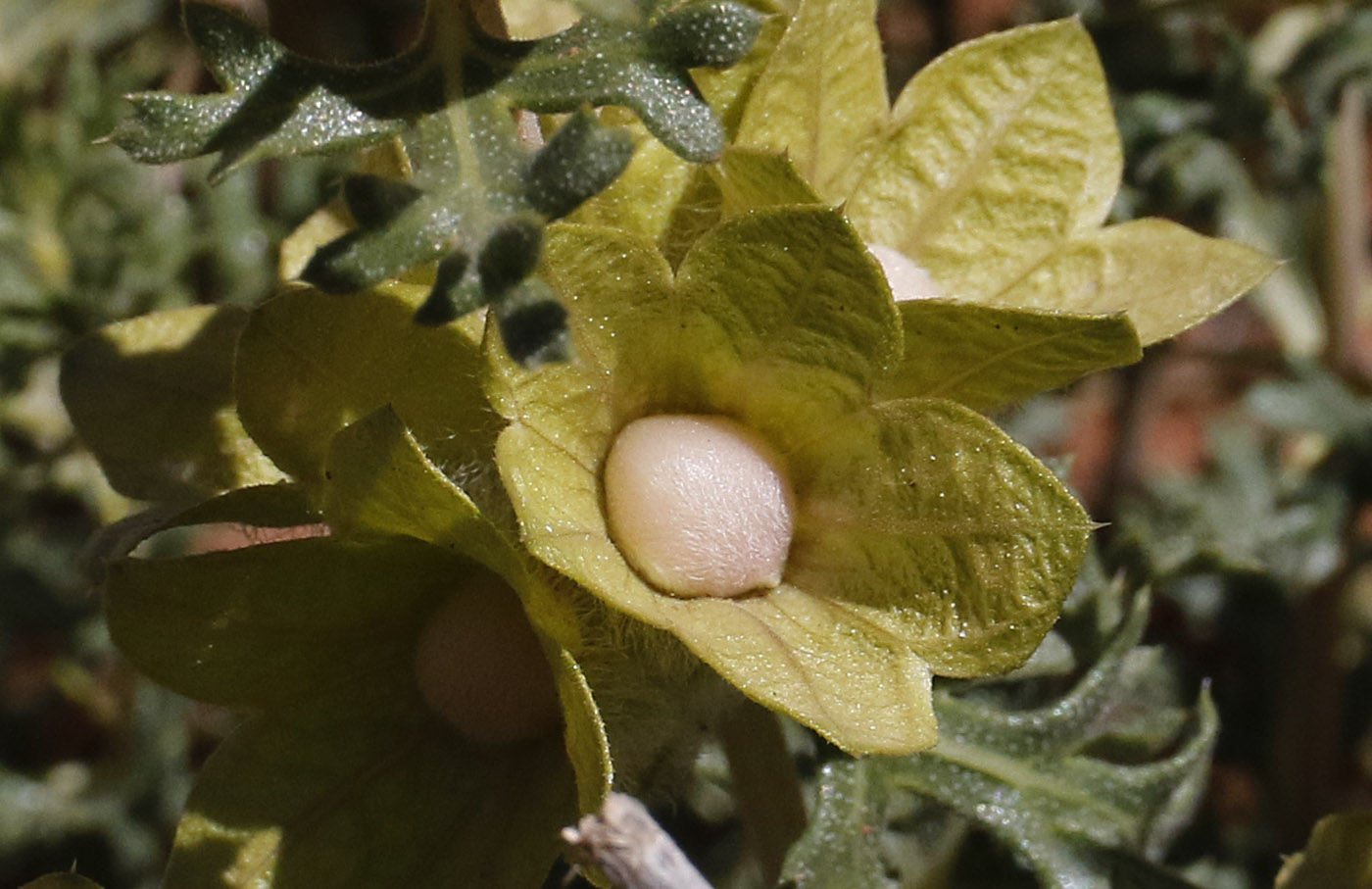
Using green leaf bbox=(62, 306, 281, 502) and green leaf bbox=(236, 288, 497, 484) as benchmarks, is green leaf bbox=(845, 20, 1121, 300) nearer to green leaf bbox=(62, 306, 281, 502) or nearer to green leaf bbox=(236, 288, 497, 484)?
green leaf bbox=(236, 288, 497, 484)

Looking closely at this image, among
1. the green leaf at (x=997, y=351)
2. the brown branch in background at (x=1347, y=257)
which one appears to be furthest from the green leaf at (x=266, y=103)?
the brown branch in background at (x=1347, y=257)

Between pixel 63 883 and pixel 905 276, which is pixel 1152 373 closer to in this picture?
pixel 905 276

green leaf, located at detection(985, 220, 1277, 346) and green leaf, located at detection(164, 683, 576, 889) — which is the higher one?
green leaf, located at detection(985, 220, 1277, 346)

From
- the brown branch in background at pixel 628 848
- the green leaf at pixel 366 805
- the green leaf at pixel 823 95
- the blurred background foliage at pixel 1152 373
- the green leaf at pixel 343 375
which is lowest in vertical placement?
the blurred background foliage at pixel 1152 373

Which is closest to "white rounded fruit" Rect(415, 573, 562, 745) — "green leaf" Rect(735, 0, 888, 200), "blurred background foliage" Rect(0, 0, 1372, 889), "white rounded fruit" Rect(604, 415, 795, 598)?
"white rounded fruit" Rect(604, 415, 795, 598)

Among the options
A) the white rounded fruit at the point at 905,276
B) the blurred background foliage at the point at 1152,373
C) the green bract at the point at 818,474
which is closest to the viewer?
the green bract at the point at 818,474

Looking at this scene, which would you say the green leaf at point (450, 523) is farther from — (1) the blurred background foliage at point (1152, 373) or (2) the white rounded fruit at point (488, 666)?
(1) the blurred background foliage at point (1152, 373)

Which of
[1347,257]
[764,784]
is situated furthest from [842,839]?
[1347,257]
